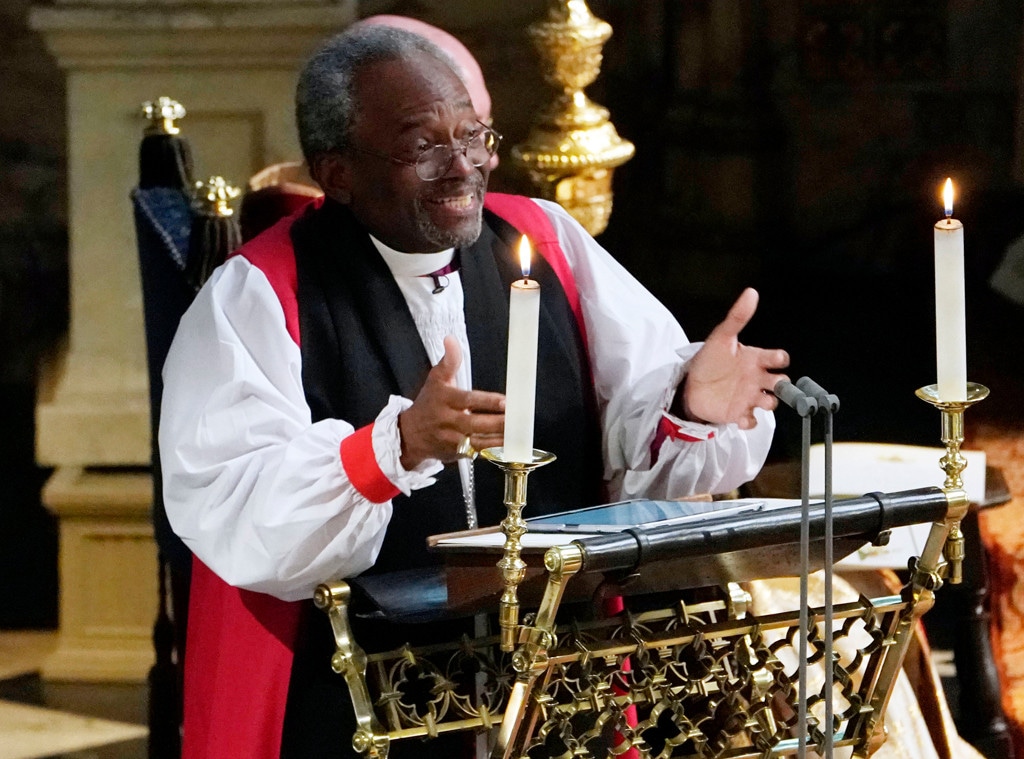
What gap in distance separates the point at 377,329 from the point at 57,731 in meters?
2.28

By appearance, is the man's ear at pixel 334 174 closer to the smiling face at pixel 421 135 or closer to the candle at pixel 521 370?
the smiling face at pixel 421 135

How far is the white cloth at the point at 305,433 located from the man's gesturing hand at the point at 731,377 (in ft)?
0.15

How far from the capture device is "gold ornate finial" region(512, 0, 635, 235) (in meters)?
4.34

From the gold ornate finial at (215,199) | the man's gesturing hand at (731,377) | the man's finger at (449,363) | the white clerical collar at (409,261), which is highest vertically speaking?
the gold ornate finial at (215,199)

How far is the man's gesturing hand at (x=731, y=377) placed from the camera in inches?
96.2

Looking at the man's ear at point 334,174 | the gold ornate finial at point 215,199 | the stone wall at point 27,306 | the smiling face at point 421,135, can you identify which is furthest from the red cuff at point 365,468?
the stone wall at point 27,306

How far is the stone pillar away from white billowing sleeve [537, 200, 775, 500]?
1.91 meters

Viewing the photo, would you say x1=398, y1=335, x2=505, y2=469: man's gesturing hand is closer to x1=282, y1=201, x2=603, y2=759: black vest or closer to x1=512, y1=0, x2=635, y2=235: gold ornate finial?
x1=282, y1=201, x2=603, y2=759: black vest

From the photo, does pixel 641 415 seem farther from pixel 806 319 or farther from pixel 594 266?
pixel 806 319

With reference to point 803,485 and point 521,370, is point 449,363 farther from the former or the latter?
point 803,485

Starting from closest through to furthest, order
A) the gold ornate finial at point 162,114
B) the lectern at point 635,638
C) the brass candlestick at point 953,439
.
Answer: the lectern at point 635,638 → the brass candlestick at point 953,439 → the gold ornate finial at point 162,114

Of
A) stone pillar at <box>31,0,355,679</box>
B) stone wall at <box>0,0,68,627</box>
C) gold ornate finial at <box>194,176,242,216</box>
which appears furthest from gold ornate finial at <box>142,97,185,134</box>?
stone wall at <box>0,0,68,627</box>

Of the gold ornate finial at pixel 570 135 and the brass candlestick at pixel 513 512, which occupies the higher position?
the gold ornate finial at pixel 570 135

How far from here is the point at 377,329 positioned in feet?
9.14
